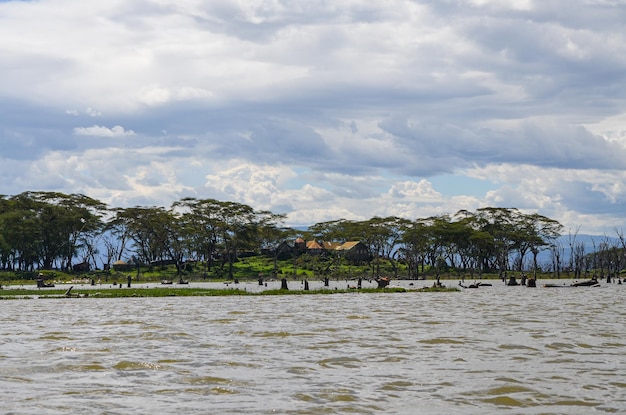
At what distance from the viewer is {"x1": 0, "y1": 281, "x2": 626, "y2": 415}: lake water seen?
14.0 metres

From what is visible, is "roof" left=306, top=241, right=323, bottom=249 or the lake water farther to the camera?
"roof" left=306, top=241, right=323, bottom=249

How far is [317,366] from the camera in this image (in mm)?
18812

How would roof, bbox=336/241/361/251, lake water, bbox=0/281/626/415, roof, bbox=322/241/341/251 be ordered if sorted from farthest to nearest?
roof, bbox=322/241/341/251
roof, bbox=336/241/361/251
lake water, bbox=0/281/626/415

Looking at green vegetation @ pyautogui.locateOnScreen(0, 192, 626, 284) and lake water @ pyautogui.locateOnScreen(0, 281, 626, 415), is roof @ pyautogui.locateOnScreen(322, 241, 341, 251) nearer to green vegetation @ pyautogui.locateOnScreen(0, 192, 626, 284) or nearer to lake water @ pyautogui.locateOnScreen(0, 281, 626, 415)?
green vegetation @ pyautogui.locateOnScreen(0, 192, 626, 284)

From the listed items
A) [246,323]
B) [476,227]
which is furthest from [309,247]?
[246,323]

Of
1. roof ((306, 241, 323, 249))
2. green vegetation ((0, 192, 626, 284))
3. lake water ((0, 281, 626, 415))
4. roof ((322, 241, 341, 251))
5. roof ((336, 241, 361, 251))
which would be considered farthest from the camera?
roof ((322, 241, 341, 251))

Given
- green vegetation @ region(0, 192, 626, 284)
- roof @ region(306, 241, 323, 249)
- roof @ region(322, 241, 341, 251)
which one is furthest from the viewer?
roof @ region(322, 241, 341, 251)

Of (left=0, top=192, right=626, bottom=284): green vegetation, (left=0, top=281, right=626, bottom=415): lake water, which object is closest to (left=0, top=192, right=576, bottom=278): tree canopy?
(left=0, top=192, right=626, bottom=284): green vegetation

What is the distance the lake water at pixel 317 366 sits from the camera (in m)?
14.0

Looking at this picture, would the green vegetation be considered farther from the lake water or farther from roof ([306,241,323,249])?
the lake water

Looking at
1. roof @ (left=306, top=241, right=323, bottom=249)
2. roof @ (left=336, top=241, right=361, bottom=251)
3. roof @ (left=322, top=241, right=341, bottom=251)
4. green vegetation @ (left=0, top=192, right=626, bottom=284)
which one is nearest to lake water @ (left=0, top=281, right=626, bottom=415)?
green vegetation @ (left=0, top=192, right=626, bottom=284)

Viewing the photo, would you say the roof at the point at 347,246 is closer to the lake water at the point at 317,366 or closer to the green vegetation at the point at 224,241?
the green vegetation at the point at 224,241

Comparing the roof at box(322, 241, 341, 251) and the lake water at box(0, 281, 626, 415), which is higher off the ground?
the roof at box(322, 241, 341, 251)

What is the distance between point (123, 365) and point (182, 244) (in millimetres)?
121751
